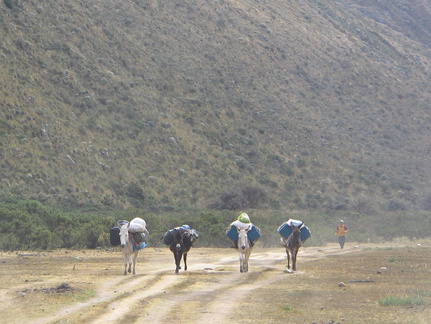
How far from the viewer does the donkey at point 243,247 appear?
22.8 metres

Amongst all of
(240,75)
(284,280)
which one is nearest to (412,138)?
(240,75)

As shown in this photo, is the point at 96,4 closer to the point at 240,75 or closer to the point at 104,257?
the point at 240,75

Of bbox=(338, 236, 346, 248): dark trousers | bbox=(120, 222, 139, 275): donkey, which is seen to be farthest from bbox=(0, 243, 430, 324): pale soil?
bbox=(338, 236, 346, 248): dark trousers

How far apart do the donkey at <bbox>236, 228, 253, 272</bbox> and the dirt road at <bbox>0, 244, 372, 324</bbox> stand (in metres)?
0.37

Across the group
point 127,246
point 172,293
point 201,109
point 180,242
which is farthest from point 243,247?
point 201,109

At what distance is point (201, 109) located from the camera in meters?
68.3

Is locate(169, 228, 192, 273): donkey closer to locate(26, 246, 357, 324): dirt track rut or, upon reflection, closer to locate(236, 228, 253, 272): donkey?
locate(26, 246, 357, 324): dirt track rut

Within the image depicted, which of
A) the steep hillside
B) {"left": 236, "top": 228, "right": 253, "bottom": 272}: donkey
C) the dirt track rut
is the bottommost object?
the dirt track rut

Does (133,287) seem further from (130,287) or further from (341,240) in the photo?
(341,240)

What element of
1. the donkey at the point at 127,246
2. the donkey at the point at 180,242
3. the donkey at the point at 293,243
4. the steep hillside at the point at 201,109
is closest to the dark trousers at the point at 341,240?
the donkey at the point at 293,243

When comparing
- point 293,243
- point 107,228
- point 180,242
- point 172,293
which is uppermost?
point 107,228

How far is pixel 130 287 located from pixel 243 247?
5.35 metres

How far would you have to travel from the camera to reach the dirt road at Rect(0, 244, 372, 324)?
13992 mm

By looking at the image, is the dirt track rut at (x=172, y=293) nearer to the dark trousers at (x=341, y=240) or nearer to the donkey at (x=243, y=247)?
the donkey at (x=243, y=247)
